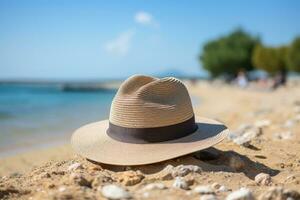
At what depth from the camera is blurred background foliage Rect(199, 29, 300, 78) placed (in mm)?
58531

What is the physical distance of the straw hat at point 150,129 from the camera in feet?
14.3

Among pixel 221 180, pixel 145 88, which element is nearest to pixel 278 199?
pixel 221 180

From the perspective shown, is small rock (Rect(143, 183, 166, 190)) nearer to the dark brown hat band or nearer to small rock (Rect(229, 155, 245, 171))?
the dark brown hat band

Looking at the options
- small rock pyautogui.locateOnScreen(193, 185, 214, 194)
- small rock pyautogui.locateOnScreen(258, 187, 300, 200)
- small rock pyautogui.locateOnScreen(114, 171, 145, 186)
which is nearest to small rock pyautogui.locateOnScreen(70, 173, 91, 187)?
small rock pyautogui.locateOnScreen(114, 171, 145, 186)

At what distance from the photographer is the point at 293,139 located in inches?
278

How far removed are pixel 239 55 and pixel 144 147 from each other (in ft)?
204

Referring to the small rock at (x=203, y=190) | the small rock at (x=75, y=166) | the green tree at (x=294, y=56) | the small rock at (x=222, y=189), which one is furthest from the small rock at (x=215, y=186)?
the green tree at (x=294, y=56)

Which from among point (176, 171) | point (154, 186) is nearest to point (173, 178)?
point (176, 171)

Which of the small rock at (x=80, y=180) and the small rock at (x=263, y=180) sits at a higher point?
the small rock at (x=80, y=180)

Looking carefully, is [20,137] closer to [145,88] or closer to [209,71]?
[145,88]

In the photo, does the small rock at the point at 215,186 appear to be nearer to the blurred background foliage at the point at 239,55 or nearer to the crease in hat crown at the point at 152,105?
the crease in hat crown at the point at 152,105

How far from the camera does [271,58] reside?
58531 millimetres

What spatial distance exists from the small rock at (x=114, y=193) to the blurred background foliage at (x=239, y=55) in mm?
56528

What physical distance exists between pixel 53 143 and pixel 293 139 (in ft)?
20.8
